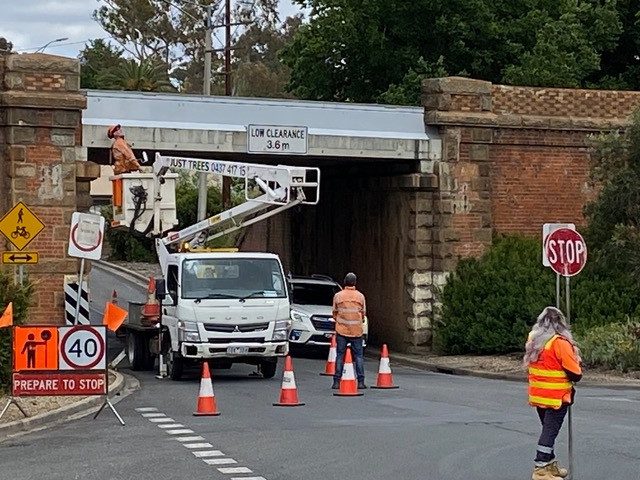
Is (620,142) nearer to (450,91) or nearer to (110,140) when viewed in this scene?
(450,91)

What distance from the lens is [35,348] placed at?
16281 millimetres

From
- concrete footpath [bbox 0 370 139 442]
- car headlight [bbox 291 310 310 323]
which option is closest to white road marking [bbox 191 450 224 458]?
concrete footpath [bbox 0 370 139 442]

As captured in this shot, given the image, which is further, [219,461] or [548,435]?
[219,461]

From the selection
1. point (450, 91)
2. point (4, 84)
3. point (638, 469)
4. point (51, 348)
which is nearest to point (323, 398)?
point (51, 348)

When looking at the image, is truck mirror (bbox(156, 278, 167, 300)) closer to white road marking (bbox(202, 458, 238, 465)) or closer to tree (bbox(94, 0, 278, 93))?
white road marking (bbox(202, 458, 238, 465))

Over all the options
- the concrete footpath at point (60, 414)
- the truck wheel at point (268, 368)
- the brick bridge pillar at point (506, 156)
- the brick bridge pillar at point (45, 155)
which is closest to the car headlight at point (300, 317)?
the brick bridge pillar at point (506, 156)

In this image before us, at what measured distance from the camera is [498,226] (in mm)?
30656

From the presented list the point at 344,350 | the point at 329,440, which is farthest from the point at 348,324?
the point at 329,440

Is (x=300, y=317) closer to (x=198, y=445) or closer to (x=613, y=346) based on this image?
(x=613, y=346)

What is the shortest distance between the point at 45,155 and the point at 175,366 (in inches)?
218

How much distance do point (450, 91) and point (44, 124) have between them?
29.5 ft

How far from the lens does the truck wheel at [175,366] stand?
2259 cm

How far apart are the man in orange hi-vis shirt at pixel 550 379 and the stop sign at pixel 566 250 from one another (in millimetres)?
4697

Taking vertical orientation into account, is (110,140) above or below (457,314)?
above
